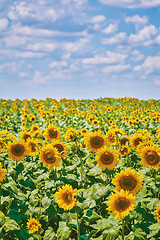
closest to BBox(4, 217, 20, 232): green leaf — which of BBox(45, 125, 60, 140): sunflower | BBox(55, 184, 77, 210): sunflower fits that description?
BBox(55, 184, 77, 210): sunflower

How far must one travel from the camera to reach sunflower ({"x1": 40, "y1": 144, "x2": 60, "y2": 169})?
18.1 feet

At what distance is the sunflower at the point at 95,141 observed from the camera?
5.84m

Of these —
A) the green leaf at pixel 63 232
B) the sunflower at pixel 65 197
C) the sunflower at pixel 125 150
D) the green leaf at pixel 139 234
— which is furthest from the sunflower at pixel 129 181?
the sunflower at pixel 125 150

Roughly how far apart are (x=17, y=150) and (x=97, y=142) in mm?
1635

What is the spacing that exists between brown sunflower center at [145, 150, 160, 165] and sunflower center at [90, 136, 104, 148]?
3.17ft

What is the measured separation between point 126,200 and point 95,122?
871 centimetres

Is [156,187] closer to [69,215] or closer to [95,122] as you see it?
[69,215]

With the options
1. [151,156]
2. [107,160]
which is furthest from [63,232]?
[151,156]

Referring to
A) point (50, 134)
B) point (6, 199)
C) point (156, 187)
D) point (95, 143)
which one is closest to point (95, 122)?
point (50, 134)

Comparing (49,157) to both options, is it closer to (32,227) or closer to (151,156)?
(32,227)

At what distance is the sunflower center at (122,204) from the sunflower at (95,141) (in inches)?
83.9

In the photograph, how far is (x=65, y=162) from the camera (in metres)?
6.31

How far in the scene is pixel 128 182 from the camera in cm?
422

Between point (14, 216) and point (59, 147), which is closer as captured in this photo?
point (14, 216)
